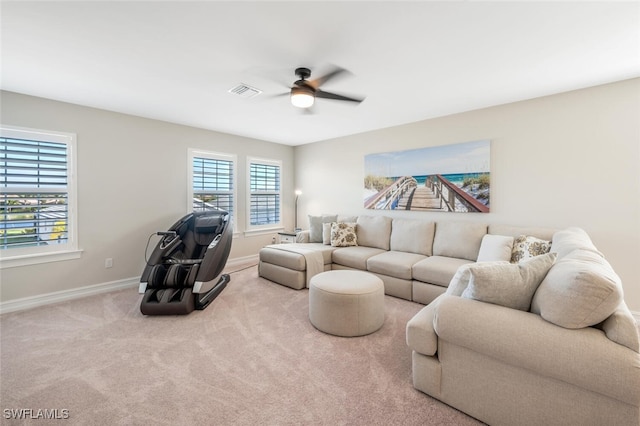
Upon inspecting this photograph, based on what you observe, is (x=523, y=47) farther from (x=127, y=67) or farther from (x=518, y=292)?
(x=127, y=67)

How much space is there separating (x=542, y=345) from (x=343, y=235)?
3098 millimetres

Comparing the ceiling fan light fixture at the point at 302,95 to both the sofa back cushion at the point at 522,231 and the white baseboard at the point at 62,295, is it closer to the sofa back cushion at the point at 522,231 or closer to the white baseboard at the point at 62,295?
the sofa back cushion at the point at 522,231

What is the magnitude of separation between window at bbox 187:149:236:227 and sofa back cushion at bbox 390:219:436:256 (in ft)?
8.68

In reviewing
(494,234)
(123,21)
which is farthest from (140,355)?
(494,234)

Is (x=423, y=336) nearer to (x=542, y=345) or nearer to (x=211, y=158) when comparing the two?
(x=542, y=345)

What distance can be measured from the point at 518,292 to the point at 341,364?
1.29 meters

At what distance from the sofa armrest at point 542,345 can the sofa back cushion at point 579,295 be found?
54 millimetres

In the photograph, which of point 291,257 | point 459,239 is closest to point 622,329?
point 459,239

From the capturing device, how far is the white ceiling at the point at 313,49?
168cm

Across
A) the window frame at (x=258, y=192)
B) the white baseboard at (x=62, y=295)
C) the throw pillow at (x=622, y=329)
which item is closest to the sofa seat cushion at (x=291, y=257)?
the window frame at (x=258, y=192)

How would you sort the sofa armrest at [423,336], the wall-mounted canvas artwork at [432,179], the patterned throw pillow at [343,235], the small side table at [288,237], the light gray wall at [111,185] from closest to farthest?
the sofa armrest at [423,336]
the light gray wall at [111,185]
the wall-mounted canvas artwork at [432,179]
the patterned throw pillow at [343,235]
the small side table at [288,237]

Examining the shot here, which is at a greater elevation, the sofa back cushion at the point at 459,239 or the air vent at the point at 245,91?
the air vent at the point at 245,91

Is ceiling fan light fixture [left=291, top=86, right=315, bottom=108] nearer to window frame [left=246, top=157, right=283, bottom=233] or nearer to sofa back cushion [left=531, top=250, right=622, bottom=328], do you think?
sofa back cushion [left=531, top=250, right=622, bottom=328]

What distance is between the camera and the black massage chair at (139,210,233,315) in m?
2.79
